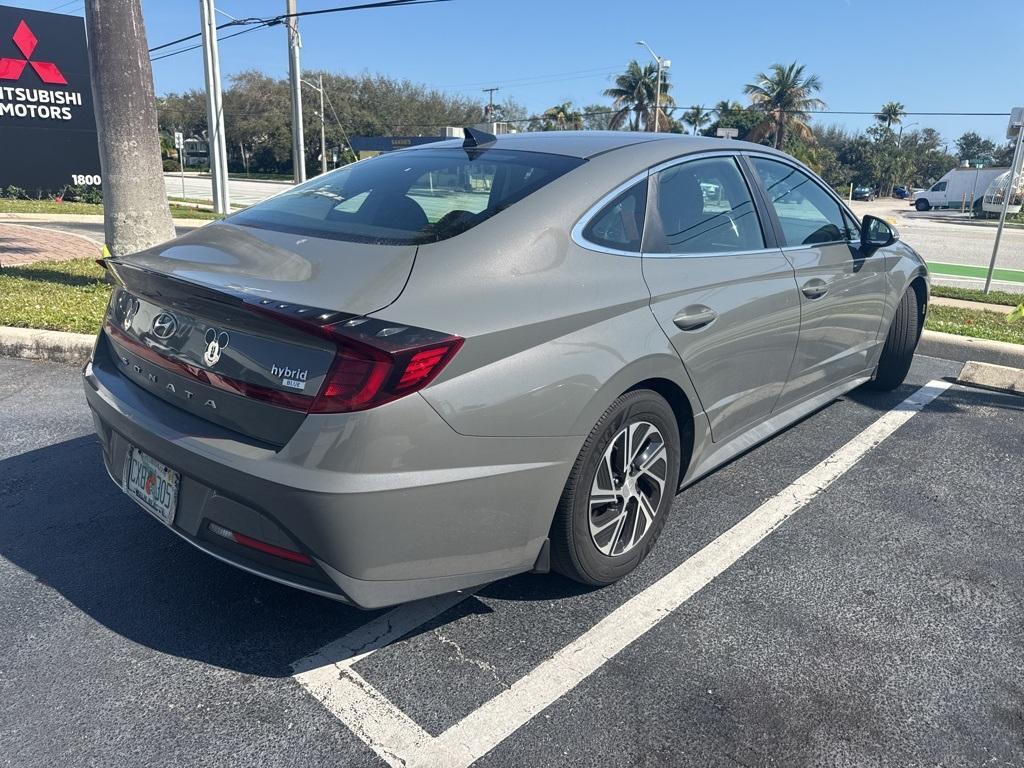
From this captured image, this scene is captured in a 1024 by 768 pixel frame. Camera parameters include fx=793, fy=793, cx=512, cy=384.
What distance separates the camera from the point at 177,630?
267cm

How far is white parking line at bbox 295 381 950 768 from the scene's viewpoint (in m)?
2.20

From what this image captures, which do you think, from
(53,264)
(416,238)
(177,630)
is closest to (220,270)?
(416,238)

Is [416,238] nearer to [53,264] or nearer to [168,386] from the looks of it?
[168,386]

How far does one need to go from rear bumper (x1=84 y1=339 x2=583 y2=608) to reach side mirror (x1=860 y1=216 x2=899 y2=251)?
8.91ft

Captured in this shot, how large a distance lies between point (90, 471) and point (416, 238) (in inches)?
94.9

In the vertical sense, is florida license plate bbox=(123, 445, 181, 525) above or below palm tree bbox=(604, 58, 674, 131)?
below

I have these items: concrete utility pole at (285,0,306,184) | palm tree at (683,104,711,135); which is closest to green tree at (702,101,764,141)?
palm tree at (683,104,711,135)

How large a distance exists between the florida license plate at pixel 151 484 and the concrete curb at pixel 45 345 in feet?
11.7

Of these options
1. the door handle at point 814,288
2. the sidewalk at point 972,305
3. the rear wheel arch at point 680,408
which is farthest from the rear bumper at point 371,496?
the sidewalk at point 972,305

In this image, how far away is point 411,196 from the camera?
3066 millimetres

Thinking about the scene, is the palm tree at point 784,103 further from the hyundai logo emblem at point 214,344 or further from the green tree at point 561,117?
the hyundai logo emblem at point 214,344

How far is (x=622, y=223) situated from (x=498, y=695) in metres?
1.69

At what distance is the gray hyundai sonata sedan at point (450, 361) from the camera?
2184 mm

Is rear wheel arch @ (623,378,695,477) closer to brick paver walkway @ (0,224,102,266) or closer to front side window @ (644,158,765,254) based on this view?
front side window @ (644,158,765,254)
